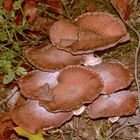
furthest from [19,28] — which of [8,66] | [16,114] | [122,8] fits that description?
[122,8]

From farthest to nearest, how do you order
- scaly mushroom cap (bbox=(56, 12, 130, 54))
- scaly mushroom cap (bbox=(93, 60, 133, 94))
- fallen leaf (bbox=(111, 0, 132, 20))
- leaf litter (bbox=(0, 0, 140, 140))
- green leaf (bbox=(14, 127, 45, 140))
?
fallen leaf (bbox=(111, 0, 132, 20))
leaf litter (bbox=(0, 0, 140, 140))
green leaf (bbox=(14, 127, 45, 140))
scaly mushroom cap (bbox=(93, 60, 133, 94))
scaly mushroom cap (bbox=(56, 12, 130, 54))

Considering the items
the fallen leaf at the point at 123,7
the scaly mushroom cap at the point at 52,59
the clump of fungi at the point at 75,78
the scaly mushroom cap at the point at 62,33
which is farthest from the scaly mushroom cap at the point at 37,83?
the fallen leaf at the point at 123,7

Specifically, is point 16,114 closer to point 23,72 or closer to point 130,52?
point 23,72

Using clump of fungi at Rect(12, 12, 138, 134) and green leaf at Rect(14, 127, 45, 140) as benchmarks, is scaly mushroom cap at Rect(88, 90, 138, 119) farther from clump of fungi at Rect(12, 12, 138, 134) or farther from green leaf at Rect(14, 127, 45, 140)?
green leaf at Rect(14, 127, 45, 140)

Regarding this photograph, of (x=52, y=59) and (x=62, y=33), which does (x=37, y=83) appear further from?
(x=62, y=33)

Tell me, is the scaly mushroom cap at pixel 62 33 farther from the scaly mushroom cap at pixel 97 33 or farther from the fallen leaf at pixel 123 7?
the fallen leaf at pixel 123 7

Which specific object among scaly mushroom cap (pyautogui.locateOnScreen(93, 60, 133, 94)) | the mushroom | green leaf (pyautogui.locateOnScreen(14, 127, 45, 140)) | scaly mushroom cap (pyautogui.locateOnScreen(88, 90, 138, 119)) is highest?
the mushroom

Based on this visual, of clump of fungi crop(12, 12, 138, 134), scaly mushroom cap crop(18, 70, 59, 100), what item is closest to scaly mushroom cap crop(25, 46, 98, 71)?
clump of fungi crop(12, 12, 138, 134)
